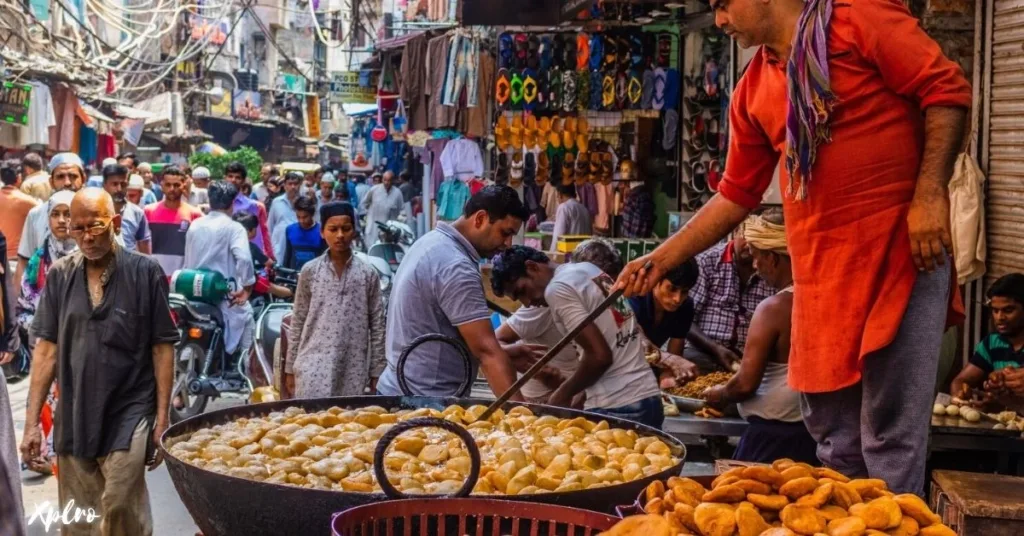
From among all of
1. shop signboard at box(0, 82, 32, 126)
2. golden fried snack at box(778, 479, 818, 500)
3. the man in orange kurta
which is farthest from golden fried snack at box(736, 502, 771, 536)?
shop signboard at box(0, 82, 32, 126)

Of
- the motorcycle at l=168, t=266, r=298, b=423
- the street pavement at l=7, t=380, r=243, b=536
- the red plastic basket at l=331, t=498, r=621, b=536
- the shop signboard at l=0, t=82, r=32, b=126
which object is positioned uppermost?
the shop signboard at l=0, t=82, r=32, b=126

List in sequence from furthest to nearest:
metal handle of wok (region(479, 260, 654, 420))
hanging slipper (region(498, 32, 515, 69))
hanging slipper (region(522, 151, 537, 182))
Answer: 1. hanging slipper (region(522, 151, 537, 182))
2. hanging slipper (region(498, 32, 515, 69))
3. metal handle of wok (region(479, 260, 654, 420))

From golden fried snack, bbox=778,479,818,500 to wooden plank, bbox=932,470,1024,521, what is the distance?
977mm

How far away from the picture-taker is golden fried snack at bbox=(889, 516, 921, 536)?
7.70 ft

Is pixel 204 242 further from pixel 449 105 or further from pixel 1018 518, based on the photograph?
pixel 1018 518

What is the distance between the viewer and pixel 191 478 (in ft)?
A: 10.8

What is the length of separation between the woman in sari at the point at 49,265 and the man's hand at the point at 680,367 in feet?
12.4

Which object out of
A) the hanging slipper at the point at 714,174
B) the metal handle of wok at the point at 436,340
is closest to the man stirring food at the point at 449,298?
the metal handle of wok at the point at 436,340

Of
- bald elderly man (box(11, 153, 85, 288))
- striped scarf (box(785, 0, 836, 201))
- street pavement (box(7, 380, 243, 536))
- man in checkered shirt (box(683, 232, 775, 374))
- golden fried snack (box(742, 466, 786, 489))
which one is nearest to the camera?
golden fried snack (box(742, 466, 786, 489))

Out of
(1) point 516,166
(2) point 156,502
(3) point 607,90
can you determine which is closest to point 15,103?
(1) point 516,166

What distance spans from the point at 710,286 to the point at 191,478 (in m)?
5.73

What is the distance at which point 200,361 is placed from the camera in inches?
393

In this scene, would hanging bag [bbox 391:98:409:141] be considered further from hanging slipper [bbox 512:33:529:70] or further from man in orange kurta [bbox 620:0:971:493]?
man in orange kurta [bbox 620:0:971:493]

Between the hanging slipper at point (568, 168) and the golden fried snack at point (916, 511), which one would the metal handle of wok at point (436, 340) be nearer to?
the golden fried snack at point (916, 511)
